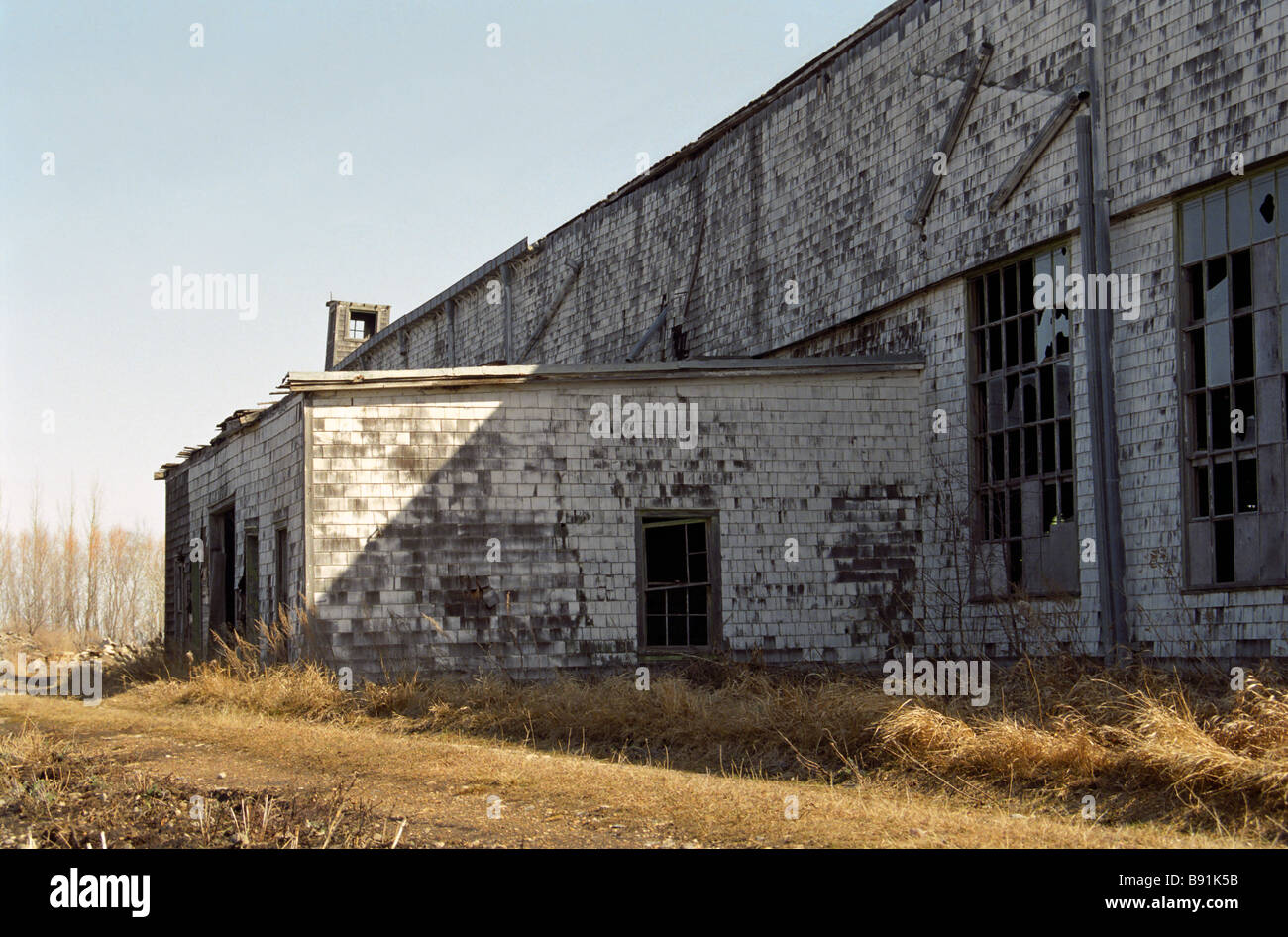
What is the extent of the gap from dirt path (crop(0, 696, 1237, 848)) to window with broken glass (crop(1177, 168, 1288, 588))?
5.45 metres

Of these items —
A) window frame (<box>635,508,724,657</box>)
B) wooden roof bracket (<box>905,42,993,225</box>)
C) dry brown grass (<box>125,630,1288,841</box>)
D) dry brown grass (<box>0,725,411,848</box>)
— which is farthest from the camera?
window frame (<box>635,508,724,657</box>)

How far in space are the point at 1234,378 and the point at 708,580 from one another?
6715 mm

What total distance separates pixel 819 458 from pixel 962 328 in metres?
2.42

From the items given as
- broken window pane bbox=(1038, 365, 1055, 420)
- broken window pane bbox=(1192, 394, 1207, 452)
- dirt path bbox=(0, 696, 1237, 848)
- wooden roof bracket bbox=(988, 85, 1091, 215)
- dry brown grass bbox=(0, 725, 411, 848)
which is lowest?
dirt path bbox=(0, 696, 1237, 848)

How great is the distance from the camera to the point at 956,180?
55.2 feet

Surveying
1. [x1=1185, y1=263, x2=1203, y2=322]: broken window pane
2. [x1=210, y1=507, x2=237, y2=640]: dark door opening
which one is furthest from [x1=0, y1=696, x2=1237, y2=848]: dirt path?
[x1=210, y1=507, x2=237, y2=640]: dark door opening

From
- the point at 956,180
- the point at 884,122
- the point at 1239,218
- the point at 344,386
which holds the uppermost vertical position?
the point at 884,122

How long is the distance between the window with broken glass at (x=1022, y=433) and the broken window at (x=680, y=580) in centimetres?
331

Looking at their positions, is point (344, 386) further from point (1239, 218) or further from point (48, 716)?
point (1239, 218)

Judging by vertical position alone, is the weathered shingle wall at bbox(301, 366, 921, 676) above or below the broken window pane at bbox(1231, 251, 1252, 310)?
below

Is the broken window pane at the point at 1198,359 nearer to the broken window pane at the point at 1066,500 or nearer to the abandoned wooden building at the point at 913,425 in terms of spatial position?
the abandoned wooden building at the point at 913,425

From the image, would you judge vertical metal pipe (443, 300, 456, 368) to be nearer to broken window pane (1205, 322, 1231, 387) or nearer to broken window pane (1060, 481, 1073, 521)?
broken window pane (1060, 481, 1073, 521)

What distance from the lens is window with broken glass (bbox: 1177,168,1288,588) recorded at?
499 inches
